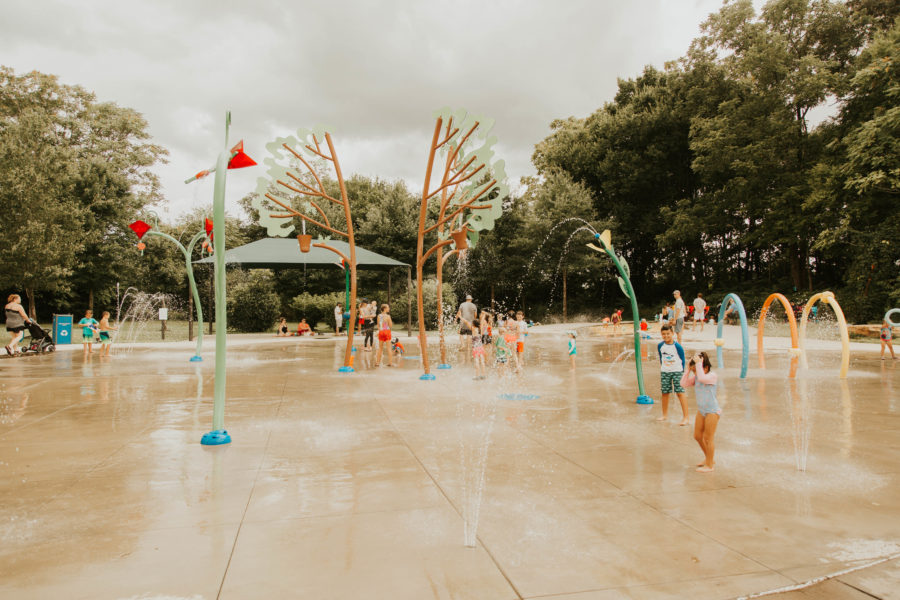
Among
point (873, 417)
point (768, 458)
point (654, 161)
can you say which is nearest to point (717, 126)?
point (654, 161)

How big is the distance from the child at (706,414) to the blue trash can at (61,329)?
22.6m

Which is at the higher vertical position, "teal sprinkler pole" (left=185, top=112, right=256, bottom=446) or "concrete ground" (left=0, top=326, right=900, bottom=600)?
"teal sprinkler pole" (left=185, top=112, right=256, bottom=446)

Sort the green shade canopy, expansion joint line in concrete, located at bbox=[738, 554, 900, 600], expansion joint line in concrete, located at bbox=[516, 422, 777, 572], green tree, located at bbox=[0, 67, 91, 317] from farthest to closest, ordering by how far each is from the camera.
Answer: green tree, located at bbox=[0, 67, 91, 317] < the green shade canopy < expansion joint line in concrete, located at bbox=[516, 422, 777, 572] < expansion joint line in concrete, located at bbox=[738, 554, 900, 600]

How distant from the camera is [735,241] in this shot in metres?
39.5

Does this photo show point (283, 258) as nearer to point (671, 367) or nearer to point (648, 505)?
point (671, 367)

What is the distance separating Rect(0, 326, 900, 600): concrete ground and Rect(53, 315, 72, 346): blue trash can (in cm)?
1354

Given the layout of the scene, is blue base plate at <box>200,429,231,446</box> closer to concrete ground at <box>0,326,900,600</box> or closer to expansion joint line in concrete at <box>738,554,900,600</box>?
concrete ground at <box>0,326,900,600</box>

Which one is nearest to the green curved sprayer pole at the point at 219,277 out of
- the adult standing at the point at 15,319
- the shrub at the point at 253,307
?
the adult standing at the point at 15,319

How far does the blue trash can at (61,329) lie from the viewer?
20.9 m

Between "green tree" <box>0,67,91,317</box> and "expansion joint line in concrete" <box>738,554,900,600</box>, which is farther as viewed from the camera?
"green tree" <box>0,67,91,317</box>

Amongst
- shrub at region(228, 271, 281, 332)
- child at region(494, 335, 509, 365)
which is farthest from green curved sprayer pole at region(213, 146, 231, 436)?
shrub at region(228, 271, 281, 332)

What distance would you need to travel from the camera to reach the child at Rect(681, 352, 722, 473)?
5.24m

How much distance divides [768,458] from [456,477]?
10.3 feet

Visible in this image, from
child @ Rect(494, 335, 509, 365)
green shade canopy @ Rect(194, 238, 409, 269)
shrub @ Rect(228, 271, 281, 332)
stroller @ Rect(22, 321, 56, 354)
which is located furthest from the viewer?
shrub @ Rect(228, 271, 281, 332)
